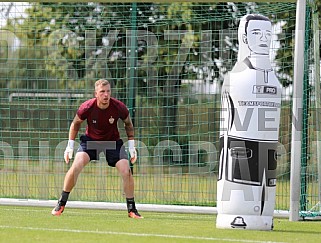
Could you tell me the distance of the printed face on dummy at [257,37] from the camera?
9750 mm

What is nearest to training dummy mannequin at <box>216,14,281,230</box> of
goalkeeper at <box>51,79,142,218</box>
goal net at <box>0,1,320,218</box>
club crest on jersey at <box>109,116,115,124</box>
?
goalkeeper at <box>51,79,142,218</box>

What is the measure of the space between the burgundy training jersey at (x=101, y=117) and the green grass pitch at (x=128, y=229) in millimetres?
1073

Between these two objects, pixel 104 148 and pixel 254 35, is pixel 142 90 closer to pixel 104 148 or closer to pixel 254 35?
pixel 104 148

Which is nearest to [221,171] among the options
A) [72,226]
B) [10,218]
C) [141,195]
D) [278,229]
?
[278,229]

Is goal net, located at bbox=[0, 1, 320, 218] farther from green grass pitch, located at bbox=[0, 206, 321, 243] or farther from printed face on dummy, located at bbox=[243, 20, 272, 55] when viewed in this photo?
printed face on dummy, located at bbox=[243, 20, 272, 55]

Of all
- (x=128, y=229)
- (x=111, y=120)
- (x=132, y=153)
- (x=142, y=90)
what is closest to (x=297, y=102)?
(x=132, y=153)

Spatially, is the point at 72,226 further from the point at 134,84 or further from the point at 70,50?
the point at 70,50

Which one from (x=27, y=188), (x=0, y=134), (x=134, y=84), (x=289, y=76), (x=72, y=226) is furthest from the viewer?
(x=289, y=76)

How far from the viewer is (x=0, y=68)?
723 inches

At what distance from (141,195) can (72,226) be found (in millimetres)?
7117

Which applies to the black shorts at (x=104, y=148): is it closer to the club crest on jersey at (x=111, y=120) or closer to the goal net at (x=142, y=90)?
the club crest on jersey at (x=111, y=120)

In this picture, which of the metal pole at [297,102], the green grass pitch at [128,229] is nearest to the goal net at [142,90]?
the metal pole at [297,102]

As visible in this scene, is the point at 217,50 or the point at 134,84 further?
the point at 217,50

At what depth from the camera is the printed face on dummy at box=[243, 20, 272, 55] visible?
32.0 ft
